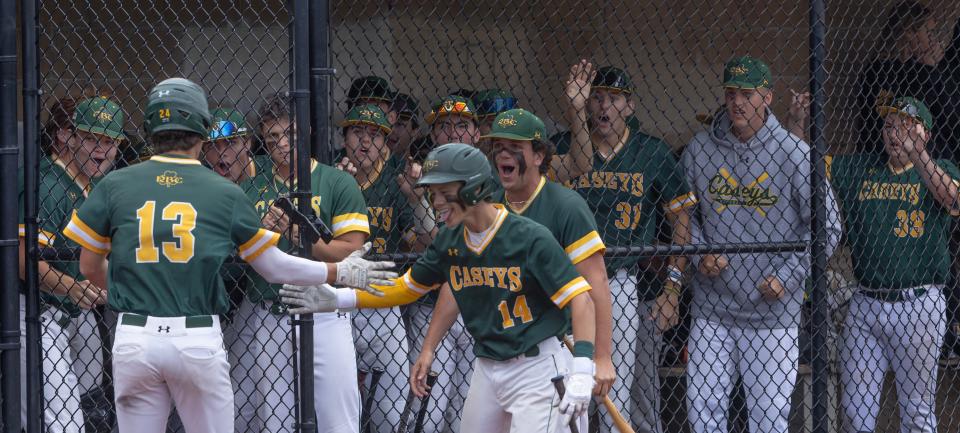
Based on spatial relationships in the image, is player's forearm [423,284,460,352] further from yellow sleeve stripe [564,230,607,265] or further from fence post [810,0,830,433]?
fence post [810,0,830,433]

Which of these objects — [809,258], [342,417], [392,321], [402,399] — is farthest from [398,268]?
[809,258]

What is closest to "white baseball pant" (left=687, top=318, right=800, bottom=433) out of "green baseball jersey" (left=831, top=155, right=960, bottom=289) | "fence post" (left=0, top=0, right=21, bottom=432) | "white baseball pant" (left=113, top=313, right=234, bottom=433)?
"green baseball jersey" (left=831, top=155, right=960, bottom=289)

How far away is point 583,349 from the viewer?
153 inches

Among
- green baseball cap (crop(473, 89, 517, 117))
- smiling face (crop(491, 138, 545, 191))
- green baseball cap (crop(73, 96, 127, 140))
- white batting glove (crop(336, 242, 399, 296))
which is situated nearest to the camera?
white batting glove (crop(336, 242, 399, 296))

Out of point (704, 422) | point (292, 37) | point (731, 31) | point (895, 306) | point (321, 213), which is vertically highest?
point (731, 31)

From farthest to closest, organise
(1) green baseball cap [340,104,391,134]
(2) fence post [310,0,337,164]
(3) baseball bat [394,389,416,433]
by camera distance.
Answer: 1. (1) green baseball cap [340,104,391,134]
2. (3) baseball bat [394,389,416,433]
3. (2) fence post [310,0,337,164]

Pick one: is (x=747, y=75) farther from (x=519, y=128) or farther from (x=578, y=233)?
(x=578, y=233)

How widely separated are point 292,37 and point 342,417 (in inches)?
57.7

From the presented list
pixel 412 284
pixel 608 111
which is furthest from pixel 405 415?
pixel 608 111

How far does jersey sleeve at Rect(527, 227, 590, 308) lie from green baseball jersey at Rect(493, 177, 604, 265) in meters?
0.29

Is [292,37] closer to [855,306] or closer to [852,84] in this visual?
[855,306]

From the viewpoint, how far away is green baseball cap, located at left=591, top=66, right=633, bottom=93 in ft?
18.1

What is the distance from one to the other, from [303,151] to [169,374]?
0.89m

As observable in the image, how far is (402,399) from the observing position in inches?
210
